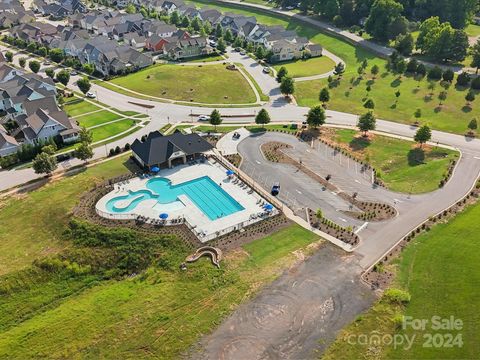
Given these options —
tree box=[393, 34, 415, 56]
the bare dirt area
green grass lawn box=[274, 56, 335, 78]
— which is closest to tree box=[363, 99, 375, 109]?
green grass lawn box=[274, 56, 335, 78]

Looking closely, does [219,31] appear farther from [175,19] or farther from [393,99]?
[393,99]

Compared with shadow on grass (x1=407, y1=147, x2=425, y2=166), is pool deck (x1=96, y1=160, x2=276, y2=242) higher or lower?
lower

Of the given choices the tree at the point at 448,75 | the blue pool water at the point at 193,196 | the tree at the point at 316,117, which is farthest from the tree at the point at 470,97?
the blue pool water at the point at 193,196

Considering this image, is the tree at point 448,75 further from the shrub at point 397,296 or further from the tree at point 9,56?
the tree at point 9,56

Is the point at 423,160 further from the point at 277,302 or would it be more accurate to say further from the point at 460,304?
the point at 277,302

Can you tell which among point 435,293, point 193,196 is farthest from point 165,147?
point 435,293

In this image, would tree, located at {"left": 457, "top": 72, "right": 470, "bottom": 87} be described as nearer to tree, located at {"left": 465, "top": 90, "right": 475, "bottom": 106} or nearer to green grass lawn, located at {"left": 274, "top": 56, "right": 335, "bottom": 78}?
tree, located at {"left": 465, "top": 90, "right": 475, "bottom": 106}

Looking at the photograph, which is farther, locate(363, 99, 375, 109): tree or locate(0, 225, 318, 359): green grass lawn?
locate(363, 99, 375, 109): tree
